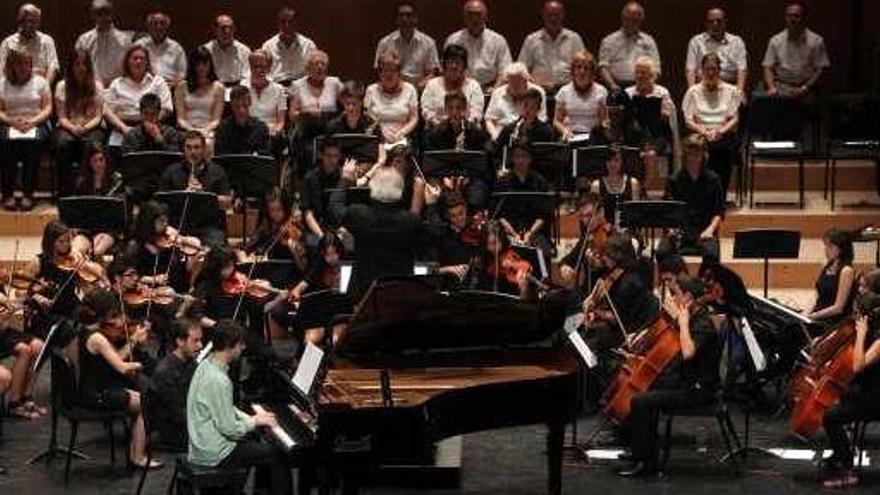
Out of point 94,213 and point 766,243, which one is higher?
point 94,213

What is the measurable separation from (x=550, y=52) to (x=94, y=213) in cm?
519

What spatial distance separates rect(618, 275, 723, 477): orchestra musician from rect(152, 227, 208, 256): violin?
388 centimetres

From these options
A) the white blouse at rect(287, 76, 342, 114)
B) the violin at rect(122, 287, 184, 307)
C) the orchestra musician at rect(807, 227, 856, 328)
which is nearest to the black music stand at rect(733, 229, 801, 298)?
the orchestra musician at rect(807, 227, 856, 328)

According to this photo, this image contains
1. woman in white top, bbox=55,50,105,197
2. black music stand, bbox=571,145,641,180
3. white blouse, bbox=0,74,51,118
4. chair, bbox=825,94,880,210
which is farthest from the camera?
chair, bbox=825,94,880,210

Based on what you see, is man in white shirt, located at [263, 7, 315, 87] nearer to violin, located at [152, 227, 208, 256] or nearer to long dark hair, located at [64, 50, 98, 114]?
long dark hair, located at [64, 50, 98, 114]

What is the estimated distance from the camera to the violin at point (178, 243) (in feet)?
43.7

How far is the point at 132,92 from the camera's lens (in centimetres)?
1588

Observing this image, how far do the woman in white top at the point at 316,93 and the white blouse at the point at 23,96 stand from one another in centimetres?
216

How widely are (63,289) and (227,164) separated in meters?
2.21

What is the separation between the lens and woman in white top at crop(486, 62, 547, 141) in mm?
15570

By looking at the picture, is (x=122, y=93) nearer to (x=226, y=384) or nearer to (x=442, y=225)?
(x=442, y=225)

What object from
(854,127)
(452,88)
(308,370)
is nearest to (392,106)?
(452,88)

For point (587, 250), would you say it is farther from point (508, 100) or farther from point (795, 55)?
point (795, 55)

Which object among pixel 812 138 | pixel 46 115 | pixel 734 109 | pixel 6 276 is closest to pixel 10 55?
pixel 46 115
